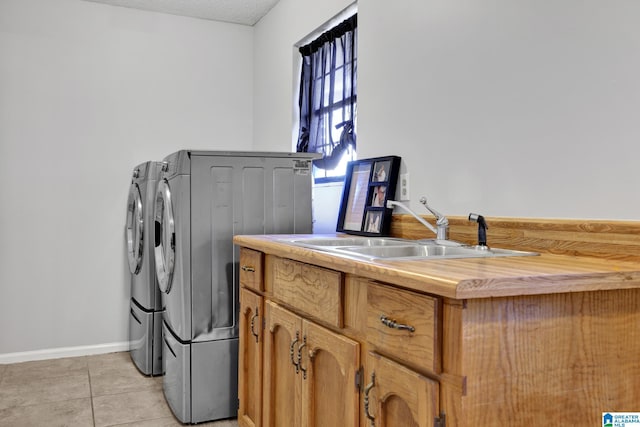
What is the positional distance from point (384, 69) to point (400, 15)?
0.82ft

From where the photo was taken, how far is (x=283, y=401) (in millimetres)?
1943

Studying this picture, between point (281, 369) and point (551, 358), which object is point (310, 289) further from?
point (551, 358)

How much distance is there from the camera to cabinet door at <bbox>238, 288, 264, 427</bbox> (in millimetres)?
2156

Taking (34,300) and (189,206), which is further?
(34,300)

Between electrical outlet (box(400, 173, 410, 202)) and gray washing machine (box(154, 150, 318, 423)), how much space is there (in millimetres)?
624

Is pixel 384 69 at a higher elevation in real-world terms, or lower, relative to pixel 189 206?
higher

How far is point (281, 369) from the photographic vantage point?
1971 millimetres

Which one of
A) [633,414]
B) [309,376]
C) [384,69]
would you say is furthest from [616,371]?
[384,69]

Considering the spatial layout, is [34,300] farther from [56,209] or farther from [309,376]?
Result: [309,376]

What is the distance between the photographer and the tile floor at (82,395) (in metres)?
2.63

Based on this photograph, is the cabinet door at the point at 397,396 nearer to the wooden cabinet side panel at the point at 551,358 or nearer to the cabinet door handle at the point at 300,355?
the wooden cabinet side panel at the point at 551,358

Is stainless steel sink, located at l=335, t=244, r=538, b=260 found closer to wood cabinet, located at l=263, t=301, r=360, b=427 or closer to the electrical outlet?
wood cabinet, located at l=263, t=301, r=360, b=427

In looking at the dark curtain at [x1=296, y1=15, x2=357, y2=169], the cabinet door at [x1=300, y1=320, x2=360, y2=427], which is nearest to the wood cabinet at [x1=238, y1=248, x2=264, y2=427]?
the cabinet door at [x1=300, y1=320, x2=360, y2=427]

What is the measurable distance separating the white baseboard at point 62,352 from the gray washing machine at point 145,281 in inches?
11.8
